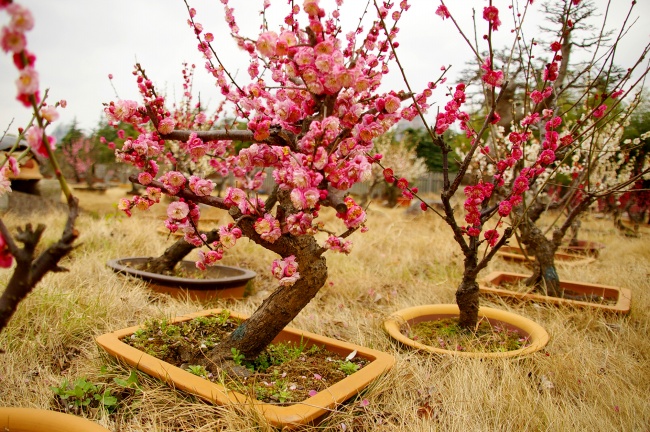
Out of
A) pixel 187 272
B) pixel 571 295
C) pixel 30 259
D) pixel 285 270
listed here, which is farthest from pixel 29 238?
pixel 571 295

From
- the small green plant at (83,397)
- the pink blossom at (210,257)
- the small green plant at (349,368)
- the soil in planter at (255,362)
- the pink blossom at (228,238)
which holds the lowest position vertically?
the small green plant at (83,397)

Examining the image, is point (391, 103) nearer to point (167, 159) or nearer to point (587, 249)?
point (167, 159)

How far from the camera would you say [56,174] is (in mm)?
736

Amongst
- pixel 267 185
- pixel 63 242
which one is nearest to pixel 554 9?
pixel 63 242

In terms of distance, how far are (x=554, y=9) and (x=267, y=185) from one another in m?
16.1

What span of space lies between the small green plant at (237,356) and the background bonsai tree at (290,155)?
2 cm

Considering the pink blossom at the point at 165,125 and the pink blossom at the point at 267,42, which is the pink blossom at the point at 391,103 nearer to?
the pink blossom at the point at 267,42

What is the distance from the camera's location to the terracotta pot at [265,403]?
126cm

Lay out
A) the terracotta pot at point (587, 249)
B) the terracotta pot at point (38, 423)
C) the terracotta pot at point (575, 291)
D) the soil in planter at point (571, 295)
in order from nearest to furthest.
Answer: the terracotta pot at point (38, 423) → the terracotta pot at point (575, 291) → the soil in planter at point (571, 295) → the terracotta pot at point (587, 249)

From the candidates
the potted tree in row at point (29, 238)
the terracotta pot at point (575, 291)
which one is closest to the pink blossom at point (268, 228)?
the potted tree in row at point (29, 238)

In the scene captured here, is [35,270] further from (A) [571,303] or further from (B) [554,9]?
(B) [554,9]

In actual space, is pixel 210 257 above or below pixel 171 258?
above

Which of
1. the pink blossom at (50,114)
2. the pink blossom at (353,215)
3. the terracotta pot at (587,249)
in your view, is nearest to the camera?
the pink blossom at (50,114)

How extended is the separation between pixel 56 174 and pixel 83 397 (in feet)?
3.29
